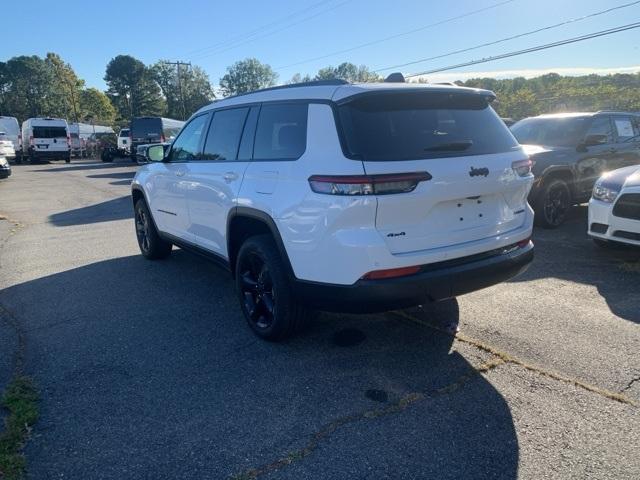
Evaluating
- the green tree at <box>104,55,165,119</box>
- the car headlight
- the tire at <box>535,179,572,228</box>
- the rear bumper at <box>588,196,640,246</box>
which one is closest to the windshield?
the tire at <box>535,179,572,228</box>

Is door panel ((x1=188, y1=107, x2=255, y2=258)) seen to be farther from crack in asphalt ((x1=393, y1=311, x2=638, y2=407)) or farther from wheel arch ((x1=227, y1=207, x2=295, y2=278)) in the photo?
crack in asphalt ((x1=393, y1=311, x2=638, y2=407))

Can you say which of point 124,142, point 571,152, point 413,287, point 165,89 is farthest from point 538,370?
point 165,89

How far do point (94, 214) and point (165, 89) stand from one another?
97692mm

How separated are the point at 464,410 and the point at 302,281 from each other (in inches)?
50.6

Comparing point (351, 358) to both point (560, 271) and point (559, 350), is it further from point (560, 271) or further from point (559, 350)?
point (560, 271)

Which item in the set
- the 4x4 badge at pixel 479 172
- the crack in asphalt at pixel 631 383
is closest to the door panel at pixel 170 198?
the 4x4 badge at pixel 479 172

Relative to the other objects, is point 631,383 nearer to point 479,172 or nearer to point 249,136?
point 479,172

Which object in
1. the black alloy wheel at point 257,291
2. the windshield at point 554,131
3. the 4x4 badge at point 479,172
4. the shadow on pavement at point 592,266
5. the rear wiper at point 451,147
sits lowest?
the shadow on pavement at point 592,266

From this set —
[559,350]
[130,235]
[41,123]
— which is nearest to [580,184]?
[559,350]

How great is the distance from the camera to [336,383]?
3148 mm

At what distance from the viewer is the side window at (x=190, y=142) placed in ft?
15.9

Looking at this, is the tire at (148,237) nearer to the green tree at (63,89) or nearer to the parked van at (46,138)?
the parked van at (46,138)

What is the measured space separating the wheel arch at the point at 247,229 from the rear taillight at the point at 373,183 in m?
0.62

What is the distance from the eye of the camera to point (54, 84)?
72.2 meters
